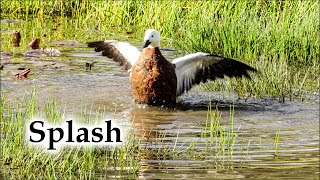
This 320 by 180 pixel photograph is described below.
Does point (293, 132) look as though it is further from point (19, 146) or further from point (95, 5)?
point (95, 5)

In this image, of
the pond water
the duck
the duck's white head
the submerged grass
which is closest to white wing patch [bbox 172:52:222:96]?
the duck

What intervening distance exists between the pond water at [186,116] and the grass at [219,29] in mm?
532

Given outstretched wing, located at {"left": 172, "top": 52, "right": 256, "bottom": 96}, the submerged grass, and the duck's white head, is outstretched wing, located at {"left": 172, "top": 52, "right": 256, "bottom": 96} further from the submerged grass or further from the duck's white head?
the submerged grass

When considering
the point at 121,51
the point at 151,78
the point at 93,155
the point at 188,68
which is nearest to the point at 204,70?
the point at 188,68

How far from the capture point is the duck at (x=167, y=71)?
8133mm

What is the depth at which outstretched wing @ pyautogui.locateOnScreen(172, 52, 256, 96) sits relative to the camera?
843 cm

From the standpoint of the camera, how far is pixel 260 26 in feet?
33.1

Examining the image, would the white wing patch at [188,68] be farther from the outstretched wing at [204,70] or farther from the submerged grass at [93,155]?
the submerged grass at [93,155]

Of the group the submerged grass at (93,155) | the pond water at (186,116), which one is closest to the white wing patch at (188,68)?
the pond water at (186,116)

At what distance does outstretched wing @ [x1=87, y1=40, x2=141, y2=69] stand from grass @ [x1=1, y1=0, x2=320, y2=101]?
818 millimetres

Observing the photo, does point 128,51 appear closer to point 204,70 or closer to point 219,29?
point 204,70

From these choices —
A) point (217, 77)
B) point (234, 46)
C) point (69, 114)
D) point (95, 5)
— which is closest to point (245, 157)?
point (69, 114)

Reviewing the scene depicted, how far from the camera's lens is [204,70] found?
28.3ft

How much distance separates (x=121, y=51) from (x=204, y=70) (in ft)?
3.15
